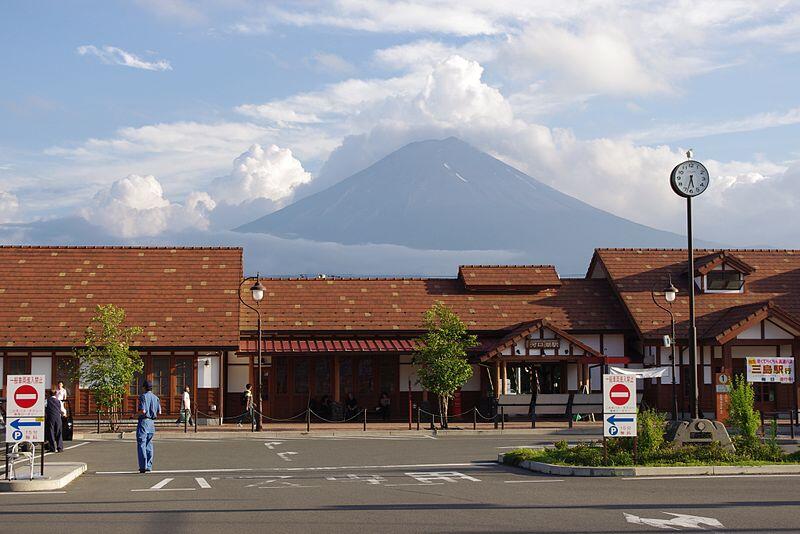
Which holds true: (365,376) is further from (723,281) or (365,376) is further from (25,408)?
(25,408)

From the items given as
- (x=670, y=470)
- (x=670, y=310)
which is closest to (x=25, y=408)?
(x=670, y=470)

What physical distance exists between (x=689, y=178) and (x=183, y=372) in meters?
21.2

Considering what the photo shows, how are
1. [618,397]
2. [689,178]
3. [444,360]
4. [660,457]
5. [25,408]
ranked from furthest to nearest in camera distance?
[444,360], [689,178], [660,457], [618,397], [25,408]

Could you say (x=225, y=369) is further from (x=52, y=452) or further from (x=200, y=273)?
(x=52, y=452)

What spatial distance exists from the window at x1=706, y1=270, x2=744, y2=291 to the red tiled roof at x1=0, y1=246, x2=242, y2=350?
19.8 meters

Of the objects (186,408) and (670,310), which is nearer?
(186,408)

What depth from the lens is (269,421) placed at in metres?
40.4

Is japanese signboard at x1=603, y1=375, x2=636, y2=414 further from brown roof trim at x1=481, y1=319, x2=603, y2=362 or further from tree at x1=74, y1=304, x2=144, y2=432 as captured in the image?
tree at x1=74, y1=304, x2=144, y2=432

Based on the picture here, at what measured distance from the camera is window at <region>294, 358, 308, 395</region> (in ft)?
136

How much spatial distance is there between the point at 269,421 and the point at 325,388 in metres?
2.63

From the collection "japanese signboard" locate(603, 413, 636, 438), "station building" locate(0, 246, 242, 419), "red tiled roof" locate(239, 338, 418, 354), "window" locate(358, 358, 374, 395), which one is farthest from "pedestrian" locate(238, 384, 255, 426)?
"japanese signboard" locate(603, 413, 636, 438)

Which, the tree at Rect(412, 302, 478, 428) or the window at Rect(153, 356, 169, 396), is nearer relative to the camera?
the tree at Rect(412, 302, 478, 428)

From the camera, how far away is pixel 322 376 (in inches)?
1639

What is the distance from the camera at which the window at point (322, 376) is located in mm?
41562
